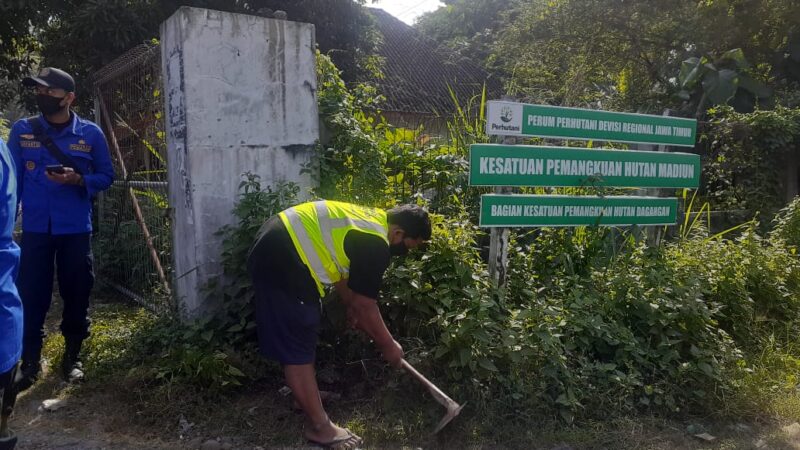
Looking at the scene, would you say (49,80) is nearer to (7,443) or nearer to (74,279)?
(74,279)

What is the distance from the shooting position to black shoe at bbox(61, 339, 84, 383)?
3619 mm

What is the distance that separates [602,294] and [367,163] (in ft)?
5.98

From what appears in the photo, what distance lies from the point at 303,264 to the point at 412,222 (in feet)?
1.86

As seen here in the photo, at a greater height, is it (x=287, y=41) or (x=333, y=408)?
(x=287, y=41)

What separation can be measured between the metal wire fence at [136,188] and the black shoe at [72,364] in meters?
→ 0.60

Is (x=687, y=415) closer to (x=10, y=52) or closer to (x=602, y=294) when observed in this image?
(x=602, y=294)

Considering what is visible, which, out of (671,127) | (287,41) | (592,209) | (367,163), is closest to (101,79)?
(287,41)

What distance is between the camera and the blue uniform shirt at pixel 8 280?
76.2 inches

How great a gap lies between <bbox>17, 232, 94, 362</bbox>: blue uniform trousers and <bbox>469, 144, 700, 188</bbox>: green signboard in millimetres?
2435

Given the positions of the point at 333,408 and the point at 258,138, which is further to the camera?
the point at 258,138

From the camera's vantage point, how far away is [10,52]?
8078 mm

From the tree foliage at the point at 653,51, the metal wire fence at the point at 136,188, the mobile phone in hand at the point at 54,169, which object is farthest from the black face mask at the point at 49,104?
the tree foliage at the point at 653,51

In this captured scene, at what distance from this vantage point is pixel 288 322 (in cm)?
298

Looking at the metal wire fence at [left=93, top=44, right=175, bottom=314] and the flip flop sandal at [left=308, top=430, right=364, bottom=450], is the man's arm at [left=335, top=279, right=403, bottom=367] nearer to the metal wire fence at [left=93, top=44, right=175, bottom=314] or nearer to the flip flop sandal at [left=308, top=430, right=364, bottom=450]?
the flip flop sandal at [left=308, top=430, right=364, bottom=450]
